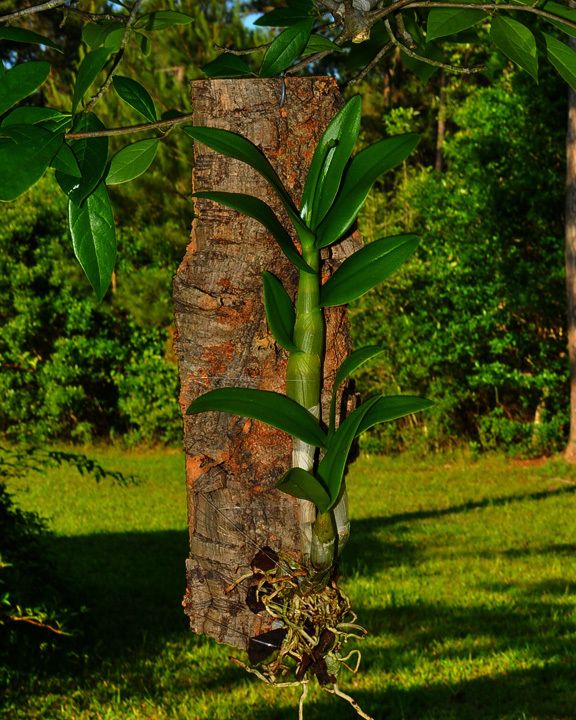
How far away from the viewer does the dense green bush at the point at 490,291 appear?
8688 mm

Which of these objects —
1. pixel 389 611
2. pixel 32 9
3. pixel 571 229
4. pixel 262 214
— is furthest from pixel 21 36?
pixel 571 229

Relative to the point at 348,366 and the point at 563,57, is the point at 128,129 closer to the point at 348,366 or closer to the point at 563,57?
the point at 348,366

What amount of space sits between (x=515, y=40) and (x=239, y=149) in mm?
253

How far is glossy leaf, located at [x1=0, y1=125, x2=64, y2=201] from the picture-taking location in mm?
716

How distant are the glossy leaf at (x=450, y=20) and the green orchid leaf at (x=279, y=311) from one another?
24cm

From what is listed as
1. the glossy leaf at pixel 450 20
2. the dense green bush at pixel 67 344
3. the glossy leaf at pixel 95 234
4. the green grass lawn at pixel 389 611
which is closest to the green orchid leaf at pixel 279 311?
the glossy leaf at pixel 95 234

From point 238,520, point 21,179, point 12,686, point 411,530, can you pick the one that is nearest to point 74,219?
point 21,179

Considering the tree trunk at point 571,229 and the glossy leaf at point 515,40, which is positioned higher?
the tree trunk at point 571,229

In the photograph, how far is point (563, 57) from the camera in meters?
0.85

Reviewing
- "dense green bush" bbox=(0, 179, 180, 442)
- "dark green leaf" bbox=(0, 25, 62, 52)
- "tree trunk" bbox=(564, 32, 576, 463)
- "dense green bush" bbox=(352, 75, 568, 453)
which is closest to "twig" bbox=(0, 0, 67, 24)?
"dark green leaf" bbox=(0, 25, 62, 52)

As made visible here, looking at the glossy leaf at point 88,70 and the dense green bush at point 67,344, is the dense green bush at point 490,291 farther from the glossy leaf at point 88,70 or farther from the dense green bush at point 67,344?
the glossy leaf at point 88,70

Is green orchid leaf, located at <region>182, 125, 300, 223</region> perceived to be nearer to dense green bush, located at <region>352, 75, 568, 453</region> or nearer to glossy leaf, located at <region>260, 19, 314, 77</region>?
glossy leaf, located at <region>260, 19, 314, 77</region>

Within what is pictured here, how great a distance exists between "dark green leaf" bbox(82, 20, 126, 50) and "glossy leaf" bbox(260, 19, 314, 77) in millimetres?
148

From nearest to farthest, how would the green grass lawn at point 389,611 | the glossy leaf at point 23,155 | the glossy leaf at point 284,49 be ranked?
the glossy leaf at point 23,155
the glossy leaf at point 284,49
the green grass lawn at point 389,611
